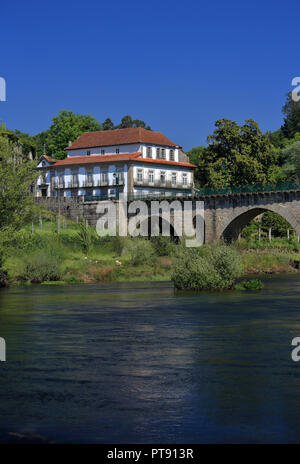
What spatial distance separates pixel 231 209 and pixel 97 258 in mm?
20541

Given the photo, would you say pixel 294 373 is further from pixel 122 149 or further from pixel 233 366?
pixel 122 149

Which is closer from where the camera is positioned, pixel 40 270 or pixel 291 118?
pixel 40 270

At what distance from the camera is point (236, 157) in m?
92.4

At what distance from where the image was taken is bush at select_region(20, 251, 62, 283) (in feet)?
194

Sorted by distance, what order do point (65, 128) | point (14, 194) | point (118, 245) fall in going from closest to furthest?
point (14, 194), point (118, 245), point (65, 128)

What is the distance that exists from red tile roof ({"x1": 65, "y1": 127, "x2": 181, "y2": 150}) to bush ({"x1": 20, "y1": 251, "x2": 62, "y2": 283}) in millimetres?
46186

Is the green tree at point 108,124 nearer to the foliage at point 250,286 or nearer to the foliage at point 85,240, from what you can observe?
the foliage at point 85,240

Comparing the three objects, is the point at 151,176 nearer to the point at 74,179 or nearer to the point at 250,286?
the point at 74,179

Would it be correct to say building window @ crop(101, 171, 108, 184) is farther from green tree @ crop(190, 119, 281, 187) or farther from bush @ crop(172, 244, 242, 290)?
bush @ crop(172, 244, 242, 290)

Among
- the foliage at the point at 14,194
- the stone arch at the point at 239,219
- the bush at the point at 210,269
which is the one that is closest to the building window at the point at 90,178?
the stone arch at the point at 239,219

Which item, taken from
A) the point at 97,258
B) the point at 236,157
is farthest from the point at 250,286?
the point at 236,157

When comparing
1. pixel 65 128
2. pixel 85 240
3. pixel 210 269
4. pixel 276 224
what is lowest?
pixel 210 269

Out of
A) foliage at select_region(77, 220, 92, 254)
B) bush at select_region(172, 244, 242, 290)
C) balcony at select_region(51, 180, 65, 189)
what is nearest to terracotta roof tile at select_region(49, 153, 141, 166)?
balcony at select_region(51, 180, 65, 189)
